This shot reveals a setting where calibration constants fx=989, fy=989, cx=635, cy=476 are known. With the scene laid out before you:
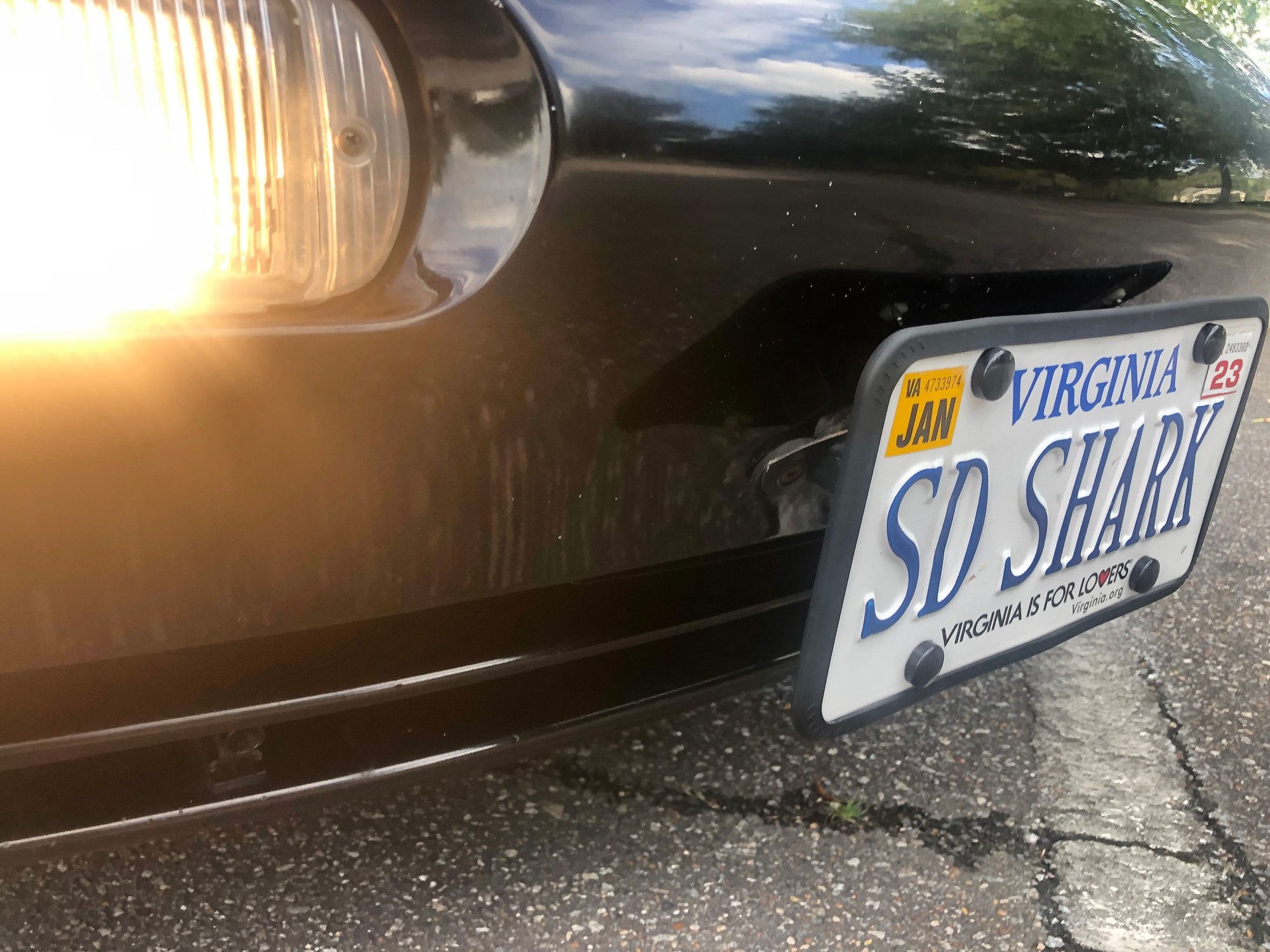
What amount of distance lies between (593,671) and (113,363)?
61 centimetres

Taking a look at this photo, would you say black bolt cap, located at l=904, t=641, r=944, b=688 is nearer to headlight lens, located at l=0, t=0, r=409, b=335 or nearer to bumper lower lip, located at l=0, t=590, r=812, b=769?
bumper lower lip, located at l=0, t=590, r=812, b=769

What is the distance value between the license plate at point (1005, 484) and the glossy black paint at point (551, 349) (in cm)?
11

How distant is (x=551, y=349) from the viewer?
839mm

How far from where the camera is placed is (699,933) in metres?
1.24

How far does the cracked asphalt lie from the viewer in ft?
4.03

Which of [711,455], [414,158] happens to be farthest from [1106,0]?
[414,158]

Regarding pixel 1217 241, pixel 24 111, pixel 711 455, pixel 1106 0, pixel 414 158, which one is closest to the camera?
pixel 24 111

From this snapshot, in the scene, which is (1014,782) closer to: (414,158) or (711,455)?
(711,455)

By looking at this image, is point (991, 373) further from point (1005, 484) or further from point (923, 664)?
point (923, 664)

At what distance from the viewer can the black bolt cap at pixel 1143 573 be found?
4.56ft

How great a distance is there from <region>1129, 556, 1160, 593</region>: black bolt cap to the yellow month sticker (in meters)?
0.57

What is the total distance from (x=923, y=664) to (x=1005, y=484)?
0.73ft

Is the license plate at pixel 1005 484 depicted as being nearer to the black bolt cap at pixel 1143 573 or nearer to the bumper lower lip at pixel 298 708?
the black bolt cap at pixel 1143 573

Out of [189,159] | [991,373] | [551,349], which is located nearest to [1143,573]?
[991,373]
